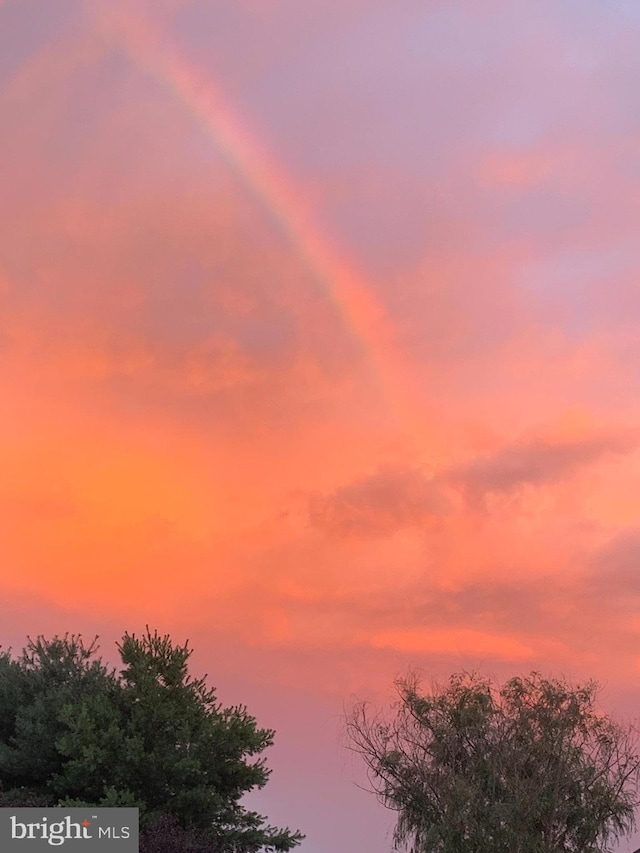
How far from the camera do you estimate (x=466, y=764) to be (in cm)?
5359

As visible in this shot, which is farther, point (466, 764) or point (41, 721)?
point (466, 764)

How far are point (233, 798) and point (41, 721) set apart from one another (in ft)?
29.9

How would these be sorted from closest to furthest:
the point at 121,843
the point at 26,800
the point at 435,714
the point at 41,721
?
the point at 121,843 < the point at 26,800 < the point at 41,721 < the point at 435,714

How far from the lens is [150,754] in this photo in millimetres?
42750

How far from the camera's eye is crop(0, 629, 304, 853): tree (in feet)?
140

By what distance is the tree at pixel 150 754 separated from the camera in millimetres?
42531

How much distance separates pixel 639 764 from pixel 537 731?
16.3 feet

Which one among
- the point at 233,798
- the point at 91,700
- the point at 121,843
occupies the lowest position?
the point at 121,843

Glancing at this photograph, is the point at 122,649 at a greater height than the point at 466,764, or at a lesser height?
greater

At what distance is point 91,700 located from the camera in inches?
1768

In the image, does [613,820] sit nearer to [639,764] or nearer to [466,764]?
[639,764]

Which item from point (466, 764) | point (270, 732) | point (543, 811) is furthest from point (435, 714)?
point (270, 732)

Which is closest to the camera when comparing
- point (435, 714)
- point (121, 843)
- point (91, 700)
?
point (121, 843)

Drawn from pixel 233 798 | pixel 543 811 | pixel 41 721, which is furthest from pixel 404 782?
pixel 41 721
